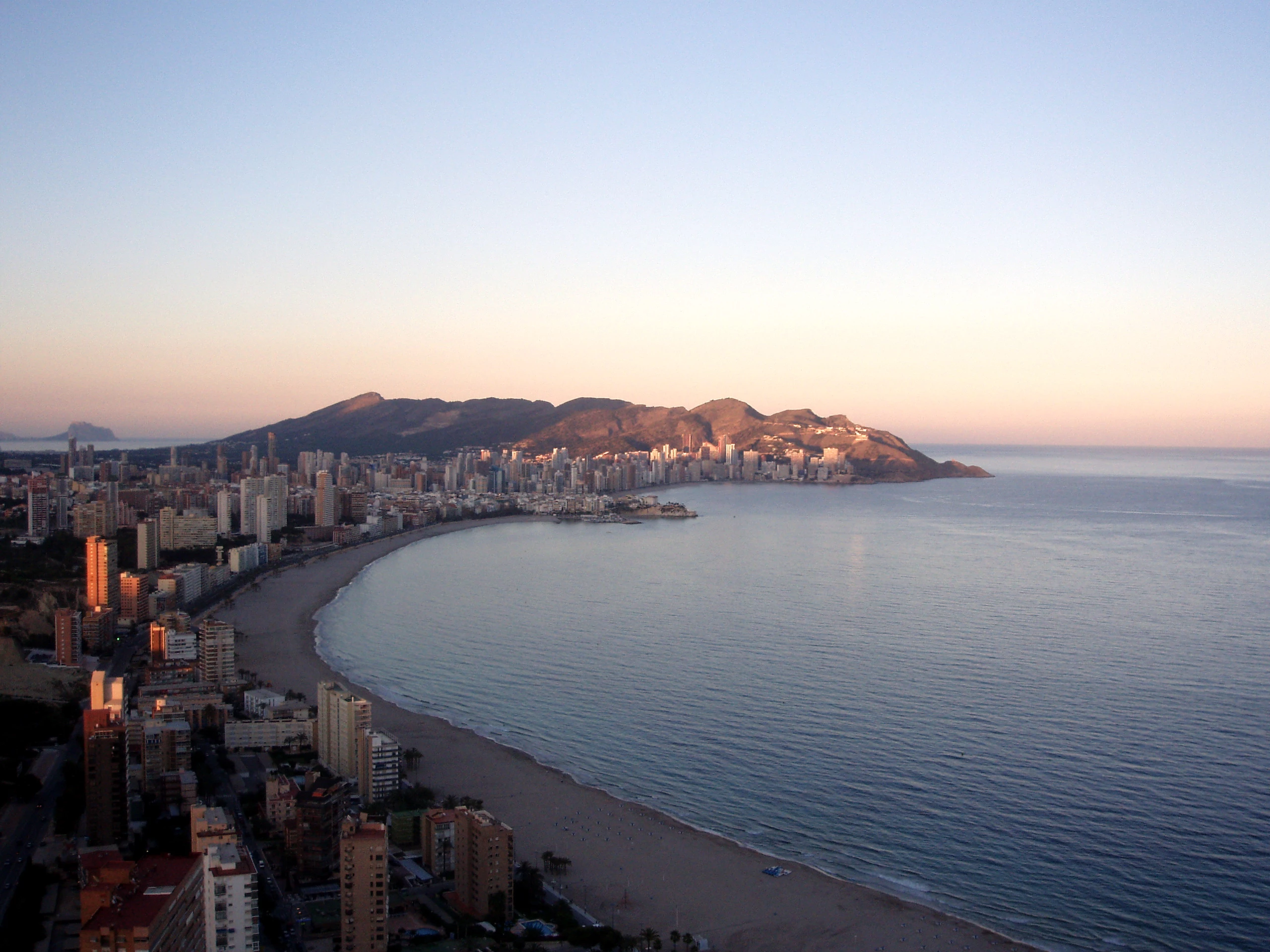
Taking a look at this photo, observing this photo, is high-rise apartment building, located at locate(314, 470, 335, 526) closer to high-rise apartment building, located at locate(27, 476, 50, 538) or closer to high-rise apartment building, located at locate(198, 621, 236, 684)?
high-rise apartment building, located at locate(27, 476, 50, 538)

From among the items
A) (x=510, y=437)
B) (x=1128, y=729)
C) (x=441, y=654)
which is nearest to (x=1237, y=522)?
(x=1128, y=729)

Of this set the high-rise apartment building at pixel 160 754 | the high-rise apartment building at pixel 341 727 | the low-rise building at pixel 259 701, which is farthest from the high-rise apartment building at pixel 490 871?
the low-rise building at pixel 259 701

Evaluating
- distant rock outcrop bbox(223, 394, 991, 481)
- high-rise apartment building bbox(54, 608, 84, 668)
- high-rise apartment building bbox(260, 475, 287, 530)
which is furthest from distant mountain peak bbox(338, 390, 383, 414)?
high-rise apartment building bbox(54, 608, 84, 668)

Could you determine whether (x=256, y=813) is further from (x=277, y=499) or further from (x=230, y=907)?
(x=277, y=499)

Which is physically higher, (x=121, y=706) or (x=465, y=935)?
(x=121, y=706)

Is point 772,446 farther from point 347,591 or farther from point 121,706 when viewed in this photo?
point 121,706

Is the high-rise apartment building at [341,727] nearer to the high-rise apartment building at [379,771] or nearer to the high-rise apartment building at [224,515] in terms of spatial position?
the high-rise apartment building at [379,771]

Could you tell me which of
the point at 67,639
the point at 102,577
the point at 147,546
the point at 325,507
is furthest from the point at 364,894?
the point at 325,507
